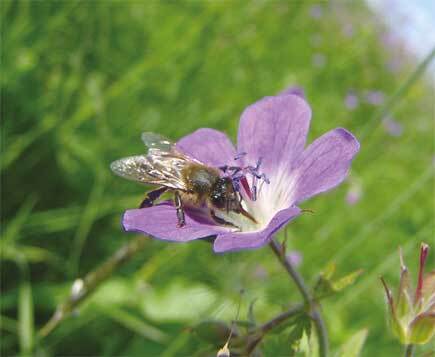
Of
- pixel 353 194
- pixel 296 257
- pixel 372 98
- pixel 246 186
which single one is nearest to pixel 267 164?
pixel 246 186

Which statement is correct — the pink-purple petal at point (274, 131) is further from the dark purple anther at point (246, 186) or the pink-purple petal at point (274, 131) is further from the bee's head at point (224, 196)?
the bee's head at point (224, 196)

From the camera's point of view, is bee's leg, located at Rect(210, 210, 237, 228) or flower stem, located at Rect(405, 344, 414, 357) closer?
flower stem, located at Rect(405, 344, 414, 357)

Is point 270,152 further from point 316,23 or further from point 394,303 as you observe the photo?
point 316,23

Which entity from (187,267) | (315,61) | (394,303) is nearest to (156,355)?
(187,267)

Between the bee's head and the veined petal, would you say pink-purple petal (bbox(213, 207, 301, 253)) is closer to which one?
the veined petal

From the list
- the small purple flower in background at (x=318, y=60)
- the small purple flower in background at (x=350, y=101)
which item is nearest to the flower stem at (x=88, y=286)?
the small purple flower in background at (x=350, y=101)

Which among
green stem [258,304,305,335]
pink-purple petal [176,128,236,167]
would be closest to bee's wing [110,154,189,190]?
pink-purple petal [176,128,236,167]

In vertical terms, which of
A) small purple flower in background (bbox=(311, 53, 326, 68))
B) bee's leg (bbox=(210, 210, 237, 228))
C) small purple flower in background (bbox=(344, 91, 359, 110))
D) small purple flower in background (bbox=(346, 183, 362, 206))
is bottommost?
bee's leg (bbox=(210, 210, 237, 228))

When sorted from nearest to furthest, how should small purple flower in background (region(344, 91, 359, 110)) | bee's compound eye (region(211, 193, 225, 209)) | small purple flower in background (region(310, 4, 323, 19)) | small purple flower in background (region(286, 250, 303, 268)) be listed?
bee's compound eye (region(211, 193, 225, 209)) → small purple flower in background (region(286, 250, 303, 268)) → small purple flower in background (region(344, 91, 359, 110)) → small purple flower in background (region(310, 4, 323, 19))

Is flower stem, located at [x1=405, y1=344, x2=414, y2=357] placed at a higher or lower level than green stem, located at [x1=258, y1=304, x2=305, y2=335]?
lower

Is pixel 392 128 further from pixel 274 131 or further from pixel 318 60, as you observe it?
pixel 274 131
